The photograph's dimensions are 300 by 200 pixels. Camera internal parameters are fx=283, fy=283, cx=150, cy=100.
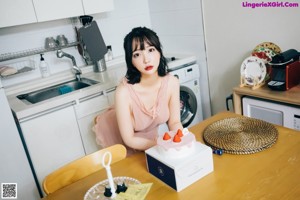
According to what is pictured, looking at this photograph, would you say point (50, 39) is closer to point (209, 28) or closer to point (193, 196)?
point (209, 28)

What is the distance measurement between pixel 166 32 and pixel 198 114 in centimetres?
94

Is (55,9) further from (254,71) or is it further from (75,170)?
(254,71)

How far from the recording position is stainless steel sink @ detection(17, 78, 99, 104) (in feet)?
7.82

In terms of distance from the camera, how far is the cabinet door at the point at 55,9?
2150 mm

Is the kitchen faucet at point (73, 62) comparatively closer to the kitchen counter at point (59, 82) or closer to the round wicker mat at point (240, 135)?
the kitchen counter at point (59, 82)

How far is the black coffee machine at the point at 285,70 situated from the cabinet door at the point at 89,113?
4.17 ft

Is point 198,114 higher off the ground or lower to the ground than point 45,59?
lower

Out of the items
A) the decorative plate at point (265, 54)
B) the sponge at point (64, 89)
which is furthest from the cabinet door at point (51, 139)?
the decorative plate at point (265, 54)

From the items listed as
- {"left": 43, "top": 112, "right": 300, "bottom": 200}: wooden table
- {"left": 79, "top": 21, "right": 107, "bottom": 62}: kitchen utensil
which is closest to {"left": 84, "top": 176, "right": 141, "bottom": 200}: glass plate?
{"left": 43, "top": 112, "right": 300, "bottom": 200}: wooden table

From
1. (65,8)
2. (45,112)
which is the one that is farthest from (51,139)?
(65,8)

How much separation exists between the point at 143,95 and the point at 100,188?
58 centimetres

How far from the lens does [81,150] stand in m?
2.25

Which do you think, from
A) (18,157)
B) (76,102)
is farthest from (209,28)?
(18,157)

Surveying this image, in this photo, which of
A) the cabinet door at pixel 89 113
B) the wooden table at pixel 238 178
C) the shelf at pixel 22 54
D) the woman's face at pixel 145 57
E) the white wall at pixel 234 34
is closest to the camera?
the wooden table at pixel 238 178
